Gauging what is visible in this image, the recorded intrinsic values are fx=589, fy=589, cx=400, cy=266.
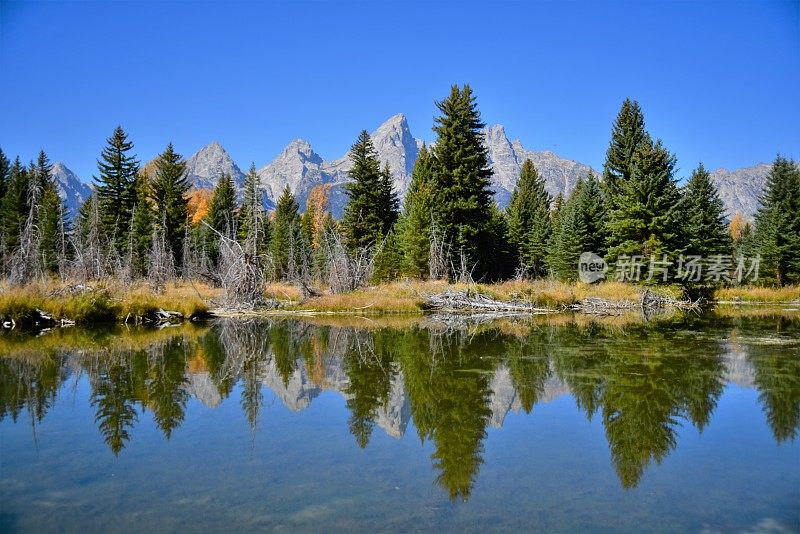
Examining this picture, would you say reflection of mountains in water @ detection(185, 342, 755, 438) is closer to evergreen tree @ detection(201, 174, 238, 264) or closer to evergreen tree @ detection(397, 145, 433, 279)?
evergreen tree @ detection(397, 145, 433, 279)

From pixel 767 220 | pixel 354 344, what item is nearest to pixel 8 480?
pixel 354 344

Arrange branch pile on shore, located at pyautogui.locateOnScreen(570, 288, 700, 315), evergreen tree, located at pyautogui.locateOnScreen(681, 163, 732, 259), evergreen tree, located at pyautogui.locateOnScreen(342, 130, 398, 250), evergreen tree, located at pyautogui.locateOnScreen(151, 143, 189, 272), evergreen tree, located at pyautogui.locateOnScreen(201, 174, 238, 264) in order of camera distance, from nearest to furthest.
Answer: branch pile on shore, located at pyautogui.locateOnScreen(570, 288, 700, 315)
evergreen tree, located at pyautogui.locateOnScreen(681, 163, 732, 259)
evergreen tree, located at pyautogui.locateOnScreen(342, 130, 398, 250)
evergreen tree, located at pyautogui.locateOnScreen(151, 143, 189, 272)
evergreen tree, located at pyautogui.locateOnScreen(201, 174, 238, 264)

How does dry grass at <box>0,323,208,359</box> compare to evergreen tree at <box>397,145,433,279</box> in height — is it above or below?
below

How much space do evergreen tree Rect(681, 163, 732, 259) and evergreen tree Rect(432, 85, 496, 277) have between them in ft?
44.8

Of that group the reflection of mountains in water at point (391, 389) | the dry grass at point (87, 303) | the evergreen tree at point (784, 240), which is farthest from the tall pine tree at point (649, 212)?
the dry grass at point (87, 303)

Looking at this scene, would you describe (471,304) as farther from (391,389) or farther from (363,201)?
(391,389)

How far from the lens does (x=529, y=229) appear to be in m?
52.6

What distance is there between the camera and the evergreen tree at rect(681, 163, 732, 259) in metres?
39.9

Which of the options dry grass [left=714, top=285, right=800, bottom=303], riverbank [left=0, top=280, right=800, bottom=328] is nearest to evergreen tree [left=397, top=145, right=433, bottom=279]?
riverbank [left=0, top=280, right=800, bottom=328]

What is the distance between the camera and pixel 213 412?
809cm

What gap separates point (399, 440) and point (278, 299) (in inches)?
861

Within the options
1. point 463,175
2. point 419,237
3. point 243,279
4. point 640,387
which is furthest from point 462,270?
point 640,387

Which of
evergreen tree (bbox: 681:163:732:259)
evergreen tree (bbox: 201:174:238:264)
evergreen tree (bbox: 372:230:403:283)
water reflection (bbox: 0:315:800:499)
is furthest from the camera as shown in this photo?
evergreen tree (bbox: 201:174:238:264)

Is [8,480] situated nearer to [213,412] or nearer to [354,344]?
[213,412]
